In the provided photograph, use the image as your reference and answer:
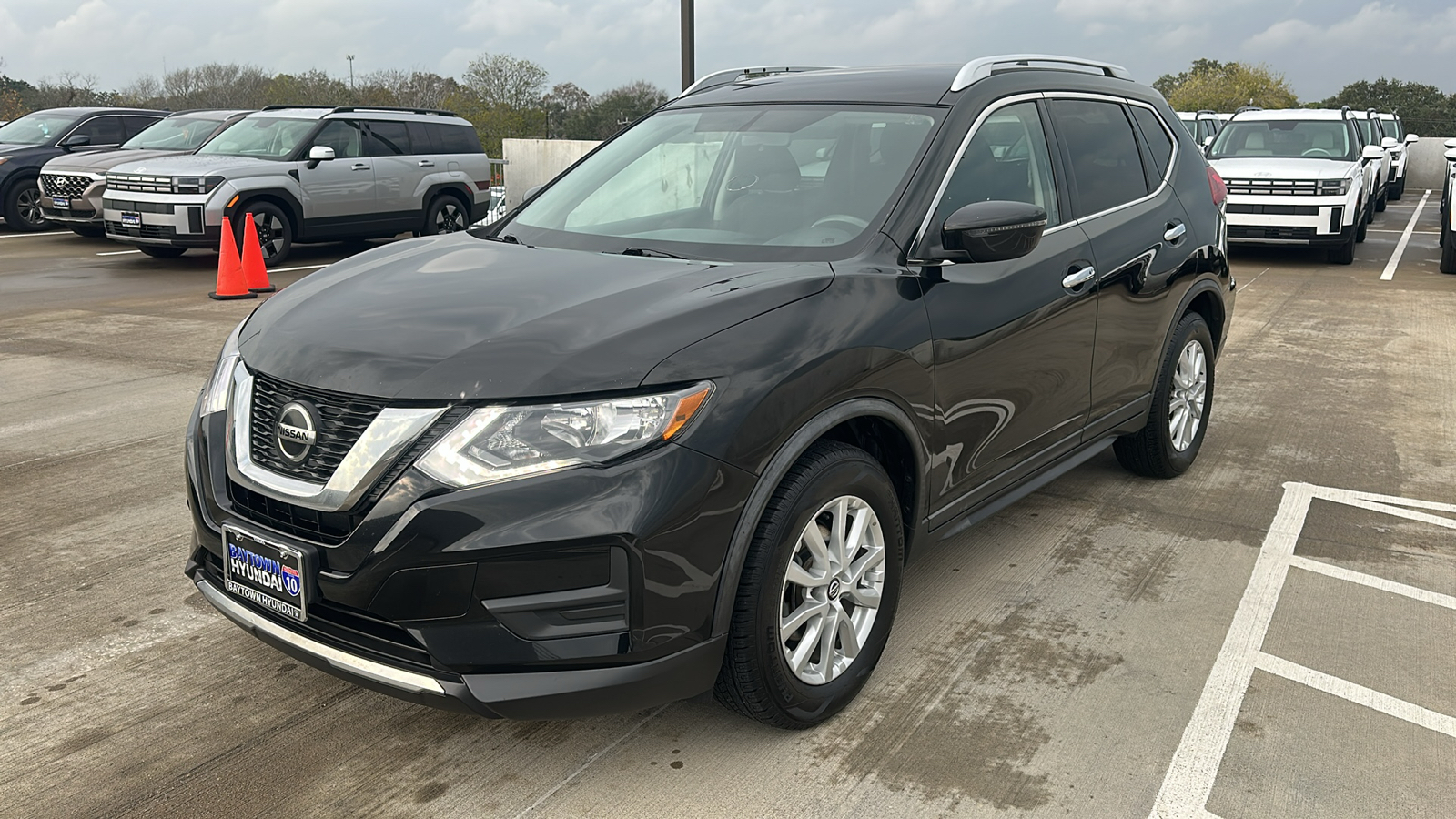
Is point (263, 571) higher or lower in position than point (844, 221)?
lower

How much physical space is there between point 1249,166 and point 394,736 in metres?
13.7

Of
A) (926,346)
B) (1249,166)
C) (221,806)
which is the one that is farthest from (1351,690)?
(1249,166)

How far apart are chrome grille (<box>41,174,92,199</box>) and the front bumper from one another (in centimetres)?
1451

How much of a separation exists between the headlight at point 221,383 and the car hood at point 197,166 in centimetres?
1060

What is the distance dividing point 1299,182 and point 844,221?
12.1m

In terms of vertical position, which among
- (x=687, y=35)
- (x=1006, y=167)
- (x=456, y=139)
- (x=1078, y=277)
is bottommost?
(x=1078, y=277)

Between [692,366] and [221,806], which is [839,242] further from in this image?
[221,806]

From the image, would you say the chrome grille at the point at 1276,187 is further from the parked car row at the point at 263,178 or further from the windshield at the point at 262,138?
the windshield at the point at 262,138

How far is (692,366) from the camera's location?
2.68m

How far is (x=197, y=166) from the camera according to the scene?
1295 cm

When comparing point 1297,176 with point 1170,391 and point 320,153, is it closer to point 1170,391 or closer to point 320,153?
point 1170,391

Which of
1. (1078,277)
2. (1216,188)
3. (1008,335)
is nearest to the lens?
(1008,335)

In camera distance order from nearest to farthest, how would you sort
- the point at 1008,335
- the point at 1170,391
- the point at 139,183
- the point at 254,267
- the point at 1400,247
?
the point at 1008,335 < the point at 1170,391 < the point at 254,267 < the point at 139,183 < the point at 1400,247

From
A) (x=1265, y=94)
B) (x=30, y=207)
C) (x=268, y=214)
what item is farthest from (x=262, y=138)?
(x=1265, y=94)
